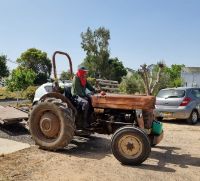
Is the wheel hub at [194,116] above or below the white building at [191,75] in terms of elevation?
below

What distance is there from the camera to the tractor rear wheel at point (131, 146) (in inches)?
308

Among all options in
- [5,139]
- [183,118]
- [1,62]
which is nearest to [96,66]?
[1,62]

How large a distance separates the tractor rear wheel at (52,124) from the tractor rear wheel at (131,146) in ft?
4.38

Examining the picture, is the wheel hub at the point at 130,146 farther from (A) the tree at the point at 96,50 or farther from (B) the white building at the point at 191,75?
(B) the white building at the point at 191,75

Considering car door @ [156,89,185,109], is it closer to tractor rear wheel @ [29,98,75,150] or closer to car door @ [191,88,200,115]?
car door @ [191,88,200,115]

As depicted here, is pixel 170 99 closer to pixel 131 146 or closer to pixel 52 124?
pixel 52 124

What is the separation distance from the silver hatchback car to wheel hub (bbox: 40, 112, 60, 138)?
6.99 m

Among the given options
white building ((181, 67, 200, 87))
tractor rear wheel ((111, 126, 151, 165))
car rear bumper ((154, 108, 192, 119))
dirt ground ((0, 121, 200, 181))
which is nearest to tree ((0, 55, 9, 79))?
white building ((181, 67, 200, 87))

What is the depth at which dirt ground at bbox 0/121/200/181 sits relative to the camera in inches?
273

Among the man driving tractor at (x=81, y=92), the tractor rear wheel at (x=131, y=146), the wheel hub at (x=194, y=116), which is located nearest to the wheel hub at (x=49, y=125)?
the man driving tractor at (x=81, y=92)

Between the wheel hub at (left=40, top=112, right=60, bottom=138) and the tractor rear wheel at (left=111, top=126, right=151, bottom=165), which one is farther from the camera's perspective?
the wheel hub at (left=40, top=112, right=60, bottom=138)

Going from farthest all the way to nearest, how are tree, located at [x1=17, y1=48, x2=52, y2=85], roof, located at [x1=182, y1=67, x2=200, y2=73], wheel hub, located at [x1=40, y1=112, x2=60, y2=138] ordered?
roof, located at [x1=182, y1=67, x2=200, y2=73] → tree, located at [x1=17, y1=48, x2=52, y2=85] → wheel hub, located at [x1=40, y1=112, x2=60, y2=138]

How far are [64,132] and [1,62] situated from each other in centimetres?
4298

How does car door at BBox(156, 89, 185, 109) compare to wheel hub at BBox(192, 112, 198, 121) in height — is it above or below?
above
